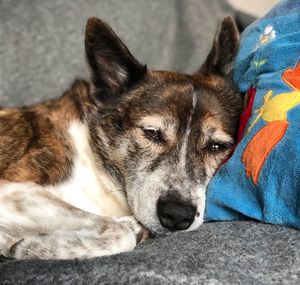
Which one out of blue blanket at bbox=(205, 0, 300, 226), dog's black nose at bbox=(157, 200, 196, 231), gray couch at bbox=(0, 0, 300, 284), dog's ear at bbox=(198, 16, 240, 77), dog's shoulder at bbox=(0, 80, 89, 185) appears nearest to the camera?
blue blanket at bbox=(205, 0, 300, 226)

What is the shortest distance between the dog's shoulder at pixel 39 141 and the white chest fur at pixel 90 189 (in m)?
0.04

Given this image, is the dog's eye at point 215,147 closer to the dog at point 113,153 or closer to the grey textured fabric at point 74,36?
the dog at point 113,153

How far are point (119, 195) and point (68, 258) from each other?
55 cm

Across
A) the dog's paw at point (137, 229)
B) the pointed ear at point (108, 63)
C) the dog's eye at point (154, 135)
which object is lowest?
the dog's paw at point (137, 229)

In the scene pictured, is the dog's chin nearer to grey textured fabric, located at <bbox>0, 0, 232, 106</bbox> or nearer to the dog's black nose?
the dog's black nose

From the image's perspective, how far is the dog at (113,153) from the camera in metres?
1.72

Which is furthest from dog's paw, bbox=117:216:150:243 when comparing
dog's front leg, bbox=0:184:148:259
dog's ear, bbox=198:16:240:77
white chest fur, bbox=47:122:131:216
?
dog's ear, bbox=198:16:240:77

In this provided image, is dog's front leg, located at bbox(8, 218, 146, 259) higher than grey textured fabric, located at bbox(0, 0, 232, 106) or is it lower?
lower

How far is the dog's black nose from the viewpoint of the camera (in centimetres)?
170

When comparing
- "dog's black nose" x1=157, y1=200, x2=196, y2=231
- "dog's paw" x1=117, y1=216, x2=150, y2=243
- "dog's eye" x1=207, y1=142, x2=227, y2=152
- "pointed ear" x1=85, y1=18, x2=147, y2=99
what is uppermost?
"pointed ear" x1=85, y1=18, x2=147, y2=99

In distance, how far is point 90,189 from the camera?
2037 mm

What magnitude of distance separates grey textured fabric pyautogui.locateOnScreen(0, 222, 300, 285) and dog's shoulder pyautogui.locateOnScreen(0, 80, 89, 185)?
552 millimetres

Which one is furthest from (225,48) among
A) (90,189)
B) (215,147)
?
(90,189)

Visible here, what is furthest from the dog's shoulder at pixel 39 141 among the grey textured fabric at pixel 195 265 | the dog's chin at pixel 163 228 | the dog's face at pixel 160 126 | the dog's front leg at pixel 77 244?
the grey textured fabric at pixel 195 265
